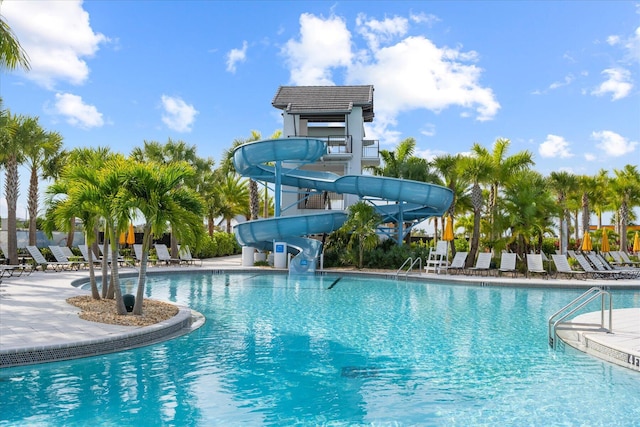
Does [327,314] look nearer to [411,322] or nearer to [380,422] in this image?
[411,322]


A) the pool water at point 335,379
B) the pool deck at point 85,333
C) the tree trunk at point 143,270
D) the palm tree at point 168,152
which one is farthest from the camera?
the palm tree at point 168,152

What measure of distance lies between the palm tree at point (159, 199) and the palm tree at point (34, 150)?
47.4ft

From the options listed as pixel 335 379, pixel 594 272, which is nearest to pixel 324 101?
pixel 594 272

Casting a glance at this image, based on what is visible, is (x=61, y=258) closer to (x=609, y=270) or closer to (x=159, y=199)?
(x=159, y=199)

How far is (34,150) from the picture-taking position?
21406 millimetres

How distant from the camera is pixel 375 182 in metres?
21.8

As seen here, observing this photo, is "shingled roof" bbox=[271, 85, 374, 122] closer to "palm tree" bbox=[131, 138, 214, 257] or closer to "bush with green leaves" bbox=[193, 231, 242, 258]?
"palm tree" bbox=[131, 138, 214, 257]

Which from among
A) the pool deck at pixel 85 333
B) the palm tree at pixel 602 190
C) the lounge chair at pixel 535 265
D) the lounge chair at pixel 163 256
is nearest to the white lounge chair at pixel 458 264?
the lounge chair at pixel 535 265

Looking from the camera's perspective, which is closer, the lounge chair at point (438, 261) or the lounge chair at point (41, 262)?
the lounge chair at point (41, 262)

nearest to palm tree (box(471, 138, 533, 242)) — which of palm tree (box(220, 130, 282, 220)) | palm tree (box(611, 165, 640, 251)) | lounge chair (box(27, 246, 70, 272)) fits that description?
palm tree (box(220, 130, 282, 220))

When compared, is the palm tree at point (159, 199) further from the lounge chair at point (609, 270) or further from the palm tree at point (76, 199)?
the lounge chair at point (609, 270)

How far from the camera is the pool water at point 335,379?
4996mm

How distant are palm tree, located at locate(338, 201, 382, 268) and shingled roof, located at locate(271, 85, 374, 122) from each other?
24.4ft

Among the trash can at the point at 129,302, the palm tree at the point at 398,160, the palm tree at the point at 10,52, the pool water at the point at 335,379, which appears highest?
the palm tree at the point at 398,160
